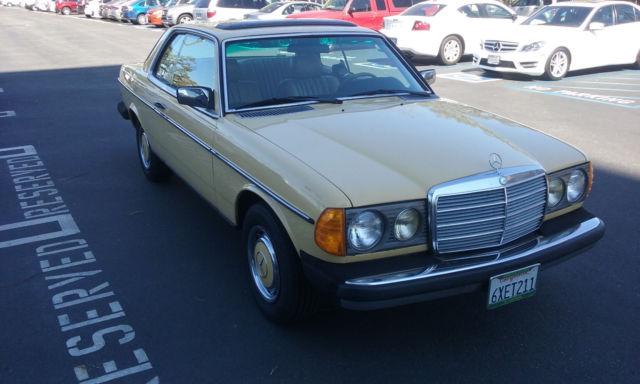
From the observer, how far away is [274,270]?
3428mm

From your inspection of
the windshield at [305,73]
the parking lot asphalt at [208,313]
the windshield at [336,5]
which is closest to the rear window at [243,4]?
the windshield at [336,5]

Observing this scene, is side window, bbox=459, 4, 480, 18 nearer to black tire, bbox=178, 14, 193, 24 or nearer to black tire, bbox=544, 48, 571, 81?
black tire, bbox=544, 48, 571, 81

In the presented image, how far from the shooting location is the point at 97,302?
385 cm

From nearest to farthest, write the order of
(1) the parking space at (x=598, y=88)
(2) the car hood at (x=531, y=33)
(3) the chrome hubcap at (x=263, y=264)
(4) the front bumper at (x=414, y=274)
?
1. (4) the front bumper at (x=414, y=274)
2. (3) the chrome hubcap at (x=263, y=264)
3. (1) the parking space at (x=598, y=88)
4. (2) the car hood at (x=531, y=33)

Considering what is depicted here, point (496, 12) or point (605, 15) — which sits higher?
point (496, 12)

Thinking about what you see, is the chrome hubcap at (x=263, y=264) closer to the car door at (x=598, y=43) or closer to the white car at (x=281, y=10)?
the car door at (x=598, y=43)

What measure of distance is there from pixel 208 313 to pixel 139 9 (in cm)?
2894

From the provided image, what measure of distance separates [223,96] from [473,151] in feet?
5.68

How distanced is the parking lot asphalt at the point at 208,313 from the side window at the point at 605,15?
23.2 feet

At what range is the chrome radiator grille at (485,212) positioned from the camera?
3.00 meters

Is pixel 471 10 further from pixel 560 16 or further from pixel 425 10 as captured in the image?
pixel 560 16

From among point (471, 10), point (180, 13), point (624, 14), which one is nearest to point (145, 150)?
point (471, 10)

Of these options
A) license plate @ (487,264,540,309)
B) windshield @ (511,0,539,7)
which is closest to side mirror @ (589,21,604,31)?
windshield @ (511,0,539,7)

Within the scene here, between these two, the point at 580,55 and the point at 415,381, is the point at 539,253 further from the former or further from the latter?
the point at 580,55
